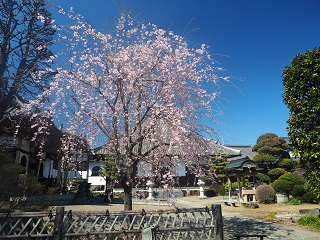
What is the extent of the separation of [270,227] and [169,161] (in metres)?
6.11

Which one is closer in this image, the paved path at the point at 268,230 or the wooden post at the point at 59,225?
the wooden post at the point at 59,225

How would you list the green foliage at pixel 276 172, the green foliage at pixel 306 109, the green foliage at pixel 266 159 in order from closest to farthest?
the green foliage at pixel 306 109, the green foliage at pixel 276 172, the green foliage at pixel 266 159

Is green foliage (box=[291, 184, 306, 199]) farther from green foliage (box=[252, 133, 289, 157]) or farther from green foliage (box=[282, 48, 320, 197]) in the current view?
green foliage (box=[252, 133, 289, 157])

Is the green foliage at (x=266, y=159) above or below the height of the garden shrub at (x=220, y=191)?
above

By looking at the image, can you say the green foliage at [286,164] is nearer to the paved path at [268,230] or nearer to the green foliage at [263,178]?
the green foliage at [263,178]

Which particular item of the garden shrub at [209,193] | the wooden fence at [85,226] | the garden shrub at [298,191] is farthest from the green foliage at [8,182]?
the garden shrub at [209,193]

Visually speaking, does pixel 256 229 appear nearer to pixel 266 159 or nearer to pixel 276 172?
pixel 276 172

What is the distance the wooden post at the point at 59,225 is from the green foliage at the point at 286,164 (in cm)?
2410

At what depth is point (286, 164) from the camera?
24.2 metres

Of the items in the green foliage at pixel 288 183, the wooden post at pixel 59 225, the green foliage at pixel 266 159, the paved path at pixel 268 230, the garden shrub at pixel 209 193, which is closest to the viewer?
the wooden post at pixel 59 225

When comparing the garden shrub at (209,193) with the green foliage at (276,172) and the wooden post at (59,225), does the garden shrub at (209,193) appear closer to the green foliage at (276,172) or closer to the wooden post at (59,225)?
the green foliage at (276,172)

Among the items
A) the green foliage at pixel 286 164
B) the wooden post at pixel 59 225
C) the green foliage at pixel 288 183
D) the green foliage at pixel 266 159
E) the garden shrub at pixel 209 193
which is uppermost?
the green foliage at pixel 266 159

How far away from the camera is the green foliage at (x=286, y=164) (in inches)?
954

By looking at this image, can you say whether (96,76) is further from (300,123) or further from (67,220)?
(300,123)
